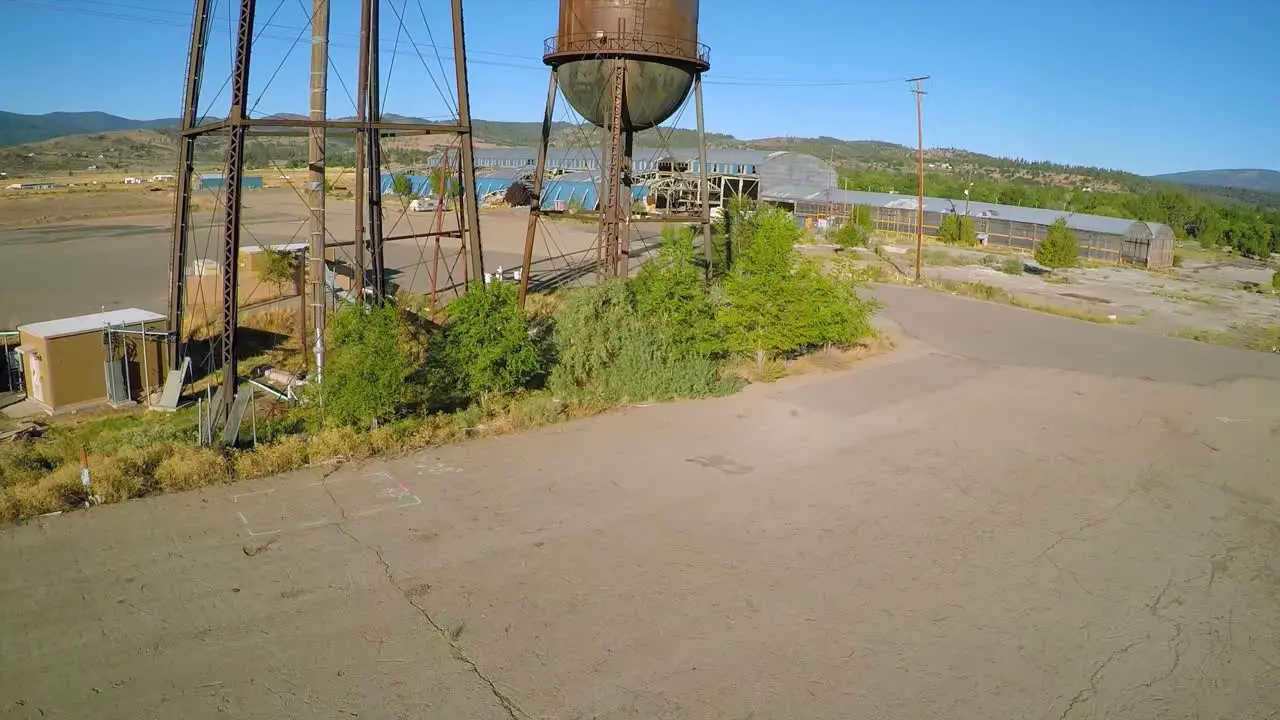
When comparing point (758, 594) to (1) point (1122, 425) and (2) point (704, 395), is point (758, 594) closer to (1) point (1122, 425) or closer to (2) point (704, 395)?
(2) point (704, 395)

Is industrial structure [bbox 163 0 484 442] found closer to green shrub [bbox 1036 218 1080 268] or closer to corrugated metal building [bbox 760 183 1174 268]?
green shrub [bbox 1036 218 1080 268]

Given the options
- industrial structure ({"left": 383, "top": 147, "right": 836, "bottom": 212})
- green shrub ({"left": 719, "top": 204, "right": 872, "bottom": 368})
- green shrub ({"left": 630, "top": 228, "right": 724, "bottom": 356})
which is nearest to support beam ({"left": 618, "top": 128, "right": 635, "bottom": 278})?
green shrub ({"left": 630, "top": 228, "right": 724, "bottom": 356})

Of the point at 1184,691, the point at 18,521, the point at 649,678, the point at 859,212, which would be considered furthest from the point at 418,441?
the point at 859,212

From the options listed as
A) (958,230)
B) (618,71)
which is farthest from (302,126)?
(958,230)

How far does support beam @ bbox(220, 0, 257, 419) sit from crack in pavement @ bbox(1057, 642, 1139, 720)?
11.5 m

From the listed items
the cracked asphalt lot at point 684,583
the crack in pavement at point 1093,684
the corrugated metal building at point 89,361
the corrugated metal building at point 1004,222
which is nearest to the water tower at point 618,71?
Result: the cracked asphalt lot at point 684,583

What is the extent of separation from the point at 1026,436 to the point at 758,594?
7.96 m

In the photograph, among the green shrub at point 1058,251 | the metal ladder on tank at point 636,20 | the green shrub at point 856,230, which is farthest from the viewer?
the green shrub at point 856,230

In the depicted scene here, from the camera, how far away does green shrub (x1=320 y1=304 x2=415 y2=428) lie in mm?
12969

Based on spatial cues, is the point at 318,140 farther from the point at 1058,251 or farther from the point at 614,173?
the point at 1058,251

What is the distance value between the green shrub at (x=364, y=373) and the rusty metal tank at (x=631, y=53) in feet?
32.7

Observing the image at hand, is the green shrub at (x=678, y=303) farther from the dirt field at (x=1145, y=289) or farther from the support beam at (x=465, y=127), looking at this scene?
the dirt field at (x=1145, y=289)

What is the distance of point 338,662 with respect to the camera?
750cm

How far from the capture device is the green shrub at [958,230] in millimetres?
50719
